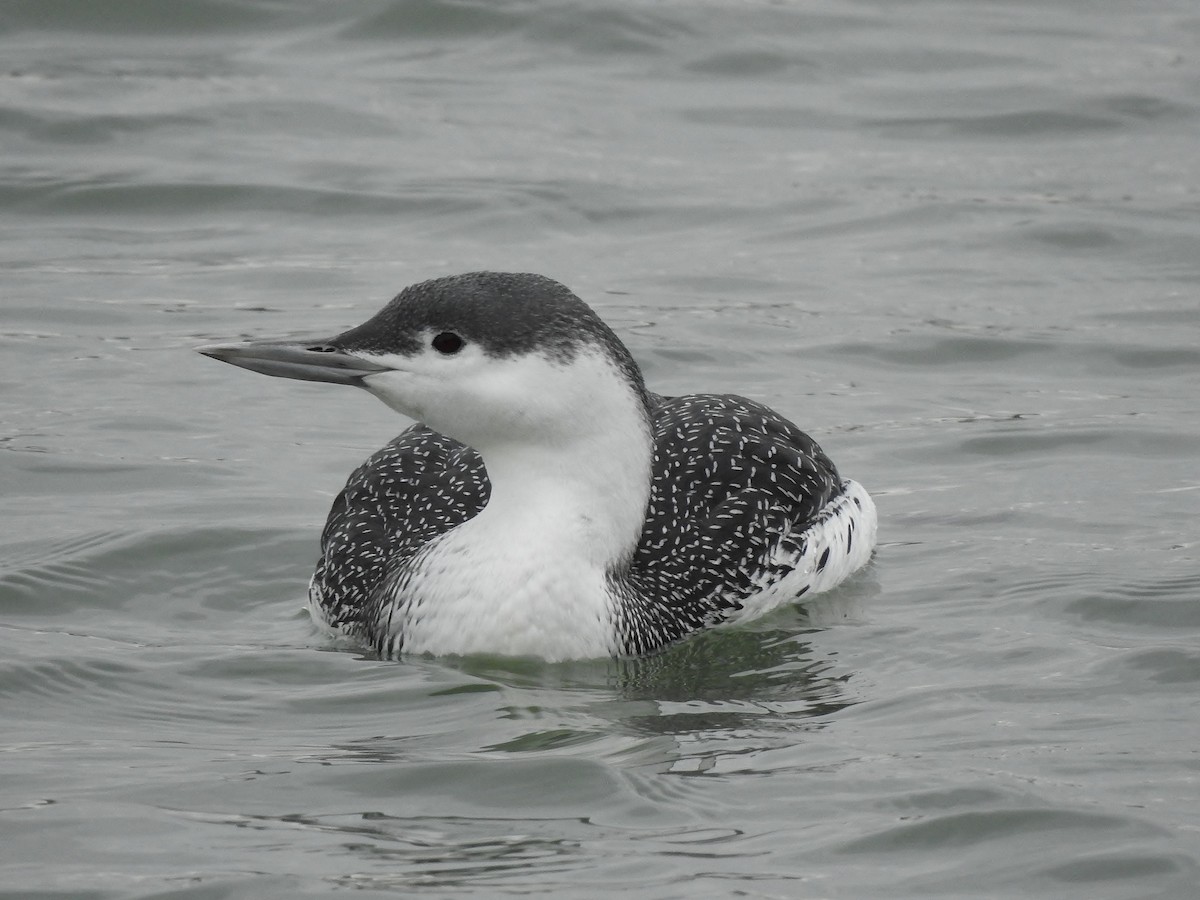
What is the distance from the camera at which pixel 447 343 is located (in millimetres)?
6555

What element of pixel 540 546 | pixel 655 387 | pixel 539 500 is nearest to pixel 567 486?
pixel 539 500

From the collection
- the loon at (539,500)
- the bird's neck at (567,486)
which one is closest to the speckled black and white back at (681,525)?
the loon at (539,500)

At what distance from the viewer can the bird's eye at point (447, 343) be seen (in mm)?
6543

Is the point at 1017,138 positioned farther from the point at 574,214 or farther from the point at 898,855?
the point at 898,855

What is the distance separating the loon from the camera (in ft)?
21.6

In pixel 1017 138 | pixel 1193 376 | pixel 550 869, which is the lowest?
pixel 550 869

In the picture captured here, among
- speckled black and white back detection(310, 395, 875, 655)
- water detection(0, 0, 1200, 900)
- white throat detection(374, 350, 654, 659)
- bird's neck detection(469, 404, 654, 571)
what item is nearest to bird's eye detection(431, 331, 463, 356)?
white throat detection(374, 350, 654, 659)

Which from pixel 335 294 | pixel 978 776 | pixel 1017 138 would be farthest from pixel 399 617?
pixel 1017 138

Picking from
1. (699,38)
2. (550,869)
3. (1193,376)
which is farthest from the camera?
(699,38)

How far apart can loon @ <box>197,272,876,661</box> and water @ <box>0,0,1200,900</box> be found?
0.58ft

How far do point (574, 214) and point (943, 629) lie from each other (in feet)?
19.4

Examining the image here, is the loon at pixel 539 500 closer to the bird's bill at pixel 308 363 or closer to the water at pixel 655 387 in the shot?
the bird's bill at pixel 308 363

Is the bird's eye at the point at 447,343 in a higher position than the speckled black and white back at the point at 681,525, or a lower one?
higher

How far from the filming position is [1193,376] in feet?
33.8
